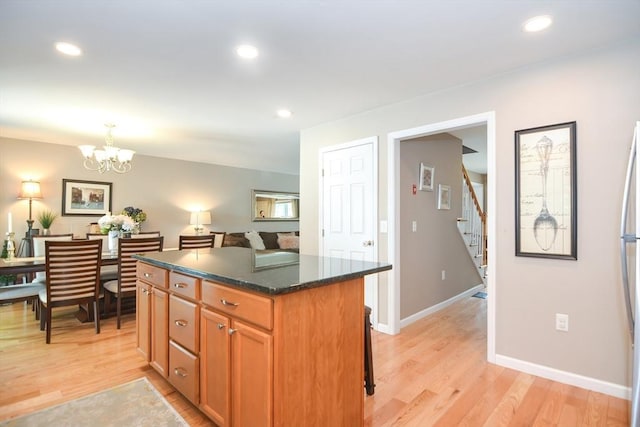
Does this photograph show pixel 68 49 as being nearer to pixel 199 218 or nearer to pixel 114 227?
pixel 114 227

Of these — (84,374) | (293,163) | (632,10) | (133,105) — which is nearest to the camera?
(632,10)

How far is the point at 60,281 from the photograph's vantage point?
10.1 feet

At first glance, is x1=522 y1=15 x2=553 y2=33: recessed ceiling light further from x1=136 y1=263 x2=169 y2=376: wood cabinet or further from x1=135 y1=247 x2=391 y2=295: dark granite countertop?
x1=136 y1=263 x2=169 y2=376: wood cabinet

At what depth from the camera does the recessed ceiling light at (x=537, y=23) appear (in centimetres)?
186

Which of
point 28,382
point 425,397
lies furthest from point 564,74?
point 28,382

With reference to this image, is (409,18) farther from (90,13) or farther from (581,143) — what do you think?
(90,13)

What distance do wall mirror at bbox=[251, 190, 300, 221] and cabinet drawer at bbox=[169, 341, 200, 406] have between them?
563 cm

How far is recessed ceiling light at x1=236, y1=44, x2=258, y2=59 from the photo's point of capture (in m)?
2.19

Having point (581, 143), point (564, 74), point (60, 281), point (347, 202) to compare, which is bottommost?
point (60, 281)

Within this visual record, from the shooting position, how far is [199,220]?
650 cm

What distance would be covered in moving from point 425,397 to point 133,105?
146 inches

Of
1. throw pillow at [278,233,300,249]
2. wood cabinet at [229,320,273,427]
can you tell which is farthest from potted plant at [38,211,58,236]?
wood cabinet at [229,320,273,427]

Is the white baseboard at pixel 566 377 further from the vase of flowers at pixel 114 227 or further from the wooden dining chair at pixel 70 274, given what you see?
the vase of flowers at pixel 114 227

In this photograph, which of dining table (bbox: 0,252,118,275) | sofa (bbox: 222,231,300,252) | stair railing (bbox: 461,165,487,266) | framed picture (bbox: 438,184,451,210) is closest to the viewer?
dining table (bbox: 0,252,118,275)
